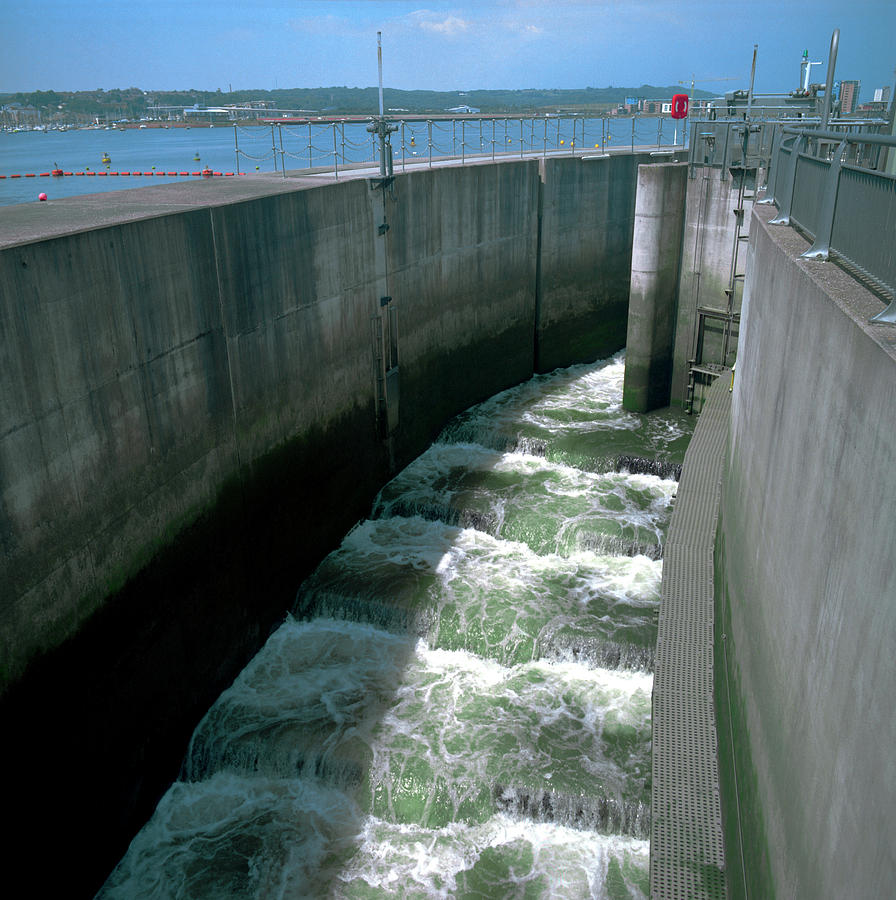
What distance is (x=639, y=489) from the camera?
571 inches

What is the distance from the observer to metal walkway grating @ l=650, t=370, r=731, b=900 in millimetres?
6629

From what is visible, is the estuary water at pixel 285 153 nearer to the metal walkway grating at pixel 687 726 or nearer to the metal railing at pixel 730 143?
the metal railing at pixel 730 143

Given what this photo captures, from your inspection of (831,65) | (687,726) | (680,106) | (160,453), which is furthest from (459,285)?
(680,106)

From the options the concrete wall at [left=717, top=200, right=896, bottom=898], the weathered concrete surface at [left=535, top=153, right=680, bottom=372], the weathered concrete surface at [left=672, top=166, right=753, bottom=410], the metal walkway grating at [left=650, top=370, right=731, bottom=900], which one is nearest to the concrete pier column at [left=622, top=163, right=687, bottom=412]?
the weathered concrete surface at [left=672, top=166, right=753, bottom=410]

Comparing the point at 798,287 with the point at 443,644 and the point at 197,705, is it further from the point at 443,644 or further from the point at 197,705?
the point at 197,705

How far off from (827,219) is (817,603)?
2696 millimetres

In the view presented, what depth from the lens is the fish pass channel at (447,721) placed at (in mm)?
8391

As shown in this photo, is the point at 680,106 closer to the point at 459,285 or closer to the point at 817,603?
the point at 459,285

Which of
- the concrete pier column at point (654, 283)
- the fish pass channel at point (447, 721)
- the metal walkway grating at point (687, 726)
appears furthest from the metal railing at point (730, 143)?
the metal walkway grating at point (687, 726)

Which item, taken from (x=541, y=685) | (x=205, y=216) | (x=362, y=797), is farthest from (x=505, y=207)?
(x=362, y=797)

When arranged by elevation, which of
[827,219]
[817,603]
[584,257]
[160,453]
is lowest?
[160,453]

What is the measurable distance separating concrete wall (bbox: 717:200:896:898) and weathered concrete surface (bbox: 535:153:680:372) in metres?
13.8

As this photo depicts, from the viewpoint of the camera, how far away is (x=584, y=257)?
2144cm

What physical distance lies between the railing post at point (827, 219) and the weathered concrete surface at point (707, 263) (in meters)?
11.8
